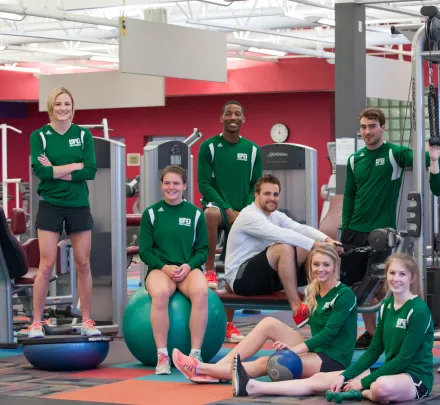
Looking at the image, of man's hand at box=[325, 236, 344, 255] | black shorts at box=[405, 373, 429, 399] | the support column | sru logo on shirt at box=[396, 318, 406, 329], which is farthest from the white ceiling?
black shorts at box=[405, 373, 429, 399]

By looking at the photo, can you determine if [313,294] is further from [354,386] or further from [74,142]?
[74,142]

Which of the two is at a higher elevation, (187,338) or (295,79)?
(295,79)

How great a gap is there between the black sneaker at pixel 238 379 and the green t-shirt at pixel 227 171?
93.7 inches

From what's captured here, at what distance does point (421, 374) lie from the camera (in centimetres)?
443

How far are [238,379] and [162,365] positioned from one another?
911mm

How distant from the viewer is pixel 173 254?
5.79 m

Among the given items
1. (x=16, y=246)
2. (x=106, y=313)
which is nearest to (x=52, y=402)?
(x=16, y=246)

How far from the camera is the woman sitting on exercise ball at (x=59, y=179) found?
6.12m

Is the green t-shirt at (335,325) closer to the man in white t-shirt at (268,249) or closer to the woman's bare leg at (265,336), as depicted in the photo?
the woman's bare leg at (265,336)

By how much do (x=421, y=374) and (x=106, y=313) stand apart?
10.8 ft

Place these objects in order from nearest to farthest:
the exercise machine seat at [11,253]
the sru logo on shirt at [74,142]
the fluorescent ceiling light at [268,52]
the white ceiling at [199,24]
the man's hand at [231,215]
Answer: the sru logo on shirt at [74,142] < the exercise machine seat at [11,253] < the man's hand at [231,215] < the white ceiling at [199,24] < the fluorescent ceiling light at [268,52]

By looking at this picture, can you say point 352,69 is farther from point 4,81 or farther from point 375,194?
point 4,81

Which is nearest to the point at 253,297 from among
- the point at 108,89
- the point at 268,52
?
the point at 108,89

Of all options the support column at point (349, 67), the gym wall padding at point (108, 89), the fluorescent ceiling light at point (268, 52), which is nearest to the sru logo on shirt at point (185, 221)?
the support column at point (349, 67)
